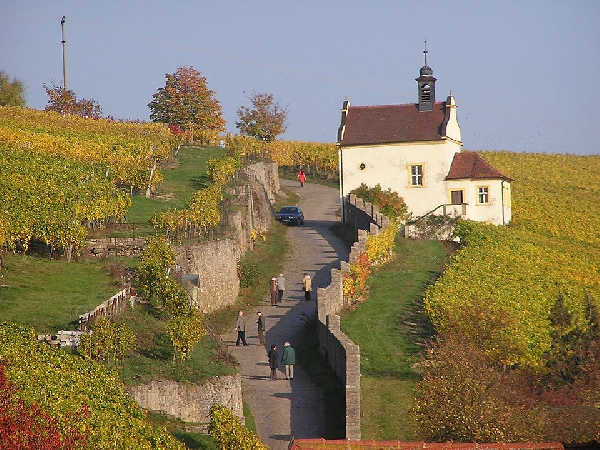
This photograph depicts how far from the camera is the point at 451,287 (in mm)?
41531

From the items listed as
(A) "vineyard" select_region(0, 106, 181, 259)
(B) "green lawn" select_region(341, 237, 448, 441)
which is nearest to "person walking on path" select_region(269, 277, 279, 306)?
(B) "green lawn" select_region(341, 237, 448, 441)

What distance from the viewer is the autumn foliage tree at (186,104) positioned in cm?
8319

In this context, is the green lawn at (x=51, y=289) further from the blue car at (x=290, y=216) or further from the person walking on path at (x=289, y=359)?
the blue car at (x=290, y=216)

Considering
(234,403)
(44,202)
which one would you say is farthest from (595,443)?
(44,202)

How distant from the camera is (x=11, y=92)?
292ft

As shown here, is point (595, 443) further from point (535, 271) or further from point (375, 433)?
point (535, 271)

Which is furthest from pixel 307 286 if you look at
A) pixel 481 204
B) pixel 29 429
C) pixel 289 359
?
pixel 29 429

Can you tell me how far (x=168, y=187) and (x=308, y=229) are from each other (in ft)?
26.7

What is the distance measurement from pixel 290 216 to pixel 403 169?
6731 millimetres

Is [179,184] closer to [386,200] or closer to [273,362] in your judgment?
[386,200]

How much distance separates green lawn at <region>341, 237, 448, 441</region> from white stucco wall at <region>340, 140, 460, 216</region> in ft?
18.8

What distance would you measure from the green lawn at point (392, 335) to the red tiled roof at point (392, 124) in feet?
27.3

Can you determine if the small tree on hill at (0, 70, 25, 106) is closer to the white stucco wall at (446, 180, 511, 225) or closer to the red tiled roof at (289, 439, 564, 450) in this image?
the white stucco wall at (446, 180, 511, 225)

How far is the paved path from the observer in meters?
29.4
